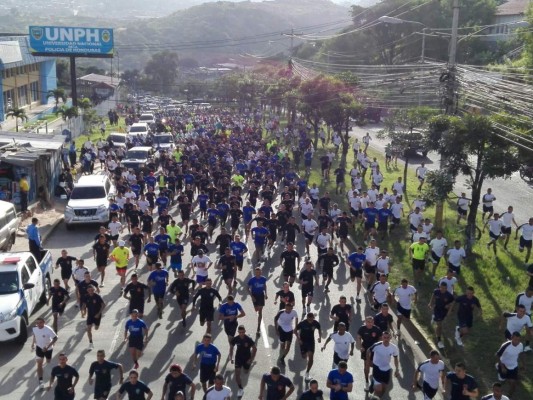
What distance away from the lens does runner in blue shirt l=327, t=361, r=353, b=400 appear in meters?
9.90

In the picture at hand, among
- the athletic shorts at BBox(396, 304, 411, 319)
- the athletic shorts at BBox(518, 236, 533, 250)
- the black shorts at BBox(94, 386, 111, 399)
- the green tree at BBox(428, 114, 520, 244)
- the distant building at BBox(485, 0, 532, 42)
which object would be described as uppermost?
the distant building at BBox(485, 0, 532, 42)

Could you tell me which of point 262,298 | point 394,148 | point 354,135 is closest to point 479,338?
point 262,298

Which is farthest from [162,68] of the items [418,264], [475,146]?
[418,264]

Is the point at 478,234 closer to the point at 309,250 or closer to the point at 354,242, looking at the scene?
the point at 354,242

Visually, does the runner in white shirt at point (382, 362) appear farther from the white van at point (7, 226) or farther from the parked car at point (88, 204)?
the parked car at point (88, 204)

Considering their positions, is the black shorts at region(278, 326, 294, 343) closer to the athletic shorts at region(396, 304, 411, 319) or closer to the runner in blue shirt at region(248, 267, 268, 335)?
the runner in blue shirt at region(248, 267, 268, 335)

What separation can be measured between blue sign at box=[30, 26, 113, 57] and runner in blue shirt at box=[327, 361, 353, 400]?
41.8 meters

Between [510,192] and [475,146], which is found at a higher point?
[475,146]

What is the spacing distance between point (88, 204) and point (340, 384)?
50.6ft

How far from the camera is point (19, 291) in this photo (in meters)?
13.7

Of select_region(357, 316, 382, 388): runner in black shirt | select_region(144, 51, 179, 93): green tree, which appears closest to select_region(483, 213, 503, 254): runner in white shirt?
select_region(357, 316, 382, 388): runner in black shirt

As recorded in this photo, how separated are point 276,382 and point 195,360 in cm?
295

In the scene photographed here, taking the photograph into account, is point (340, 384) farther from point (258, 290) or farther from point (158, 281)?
point (158, 281)

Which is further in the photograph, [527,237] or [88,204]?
[88,204]
